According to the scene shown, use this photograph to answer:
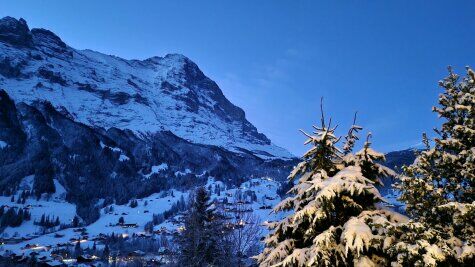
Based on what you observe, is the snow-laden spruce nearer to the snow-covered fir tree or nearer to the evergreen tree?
the snow-covered fir tree

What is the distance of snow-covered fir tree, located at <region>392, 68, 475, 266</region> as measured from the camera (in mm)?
8359

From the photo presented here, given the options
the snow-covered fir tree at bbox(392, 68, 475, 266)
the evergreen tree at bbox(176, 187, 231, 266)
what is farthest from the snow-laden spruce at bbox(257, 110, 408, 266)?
the evergreen tree at bbox(176, 187, 231, 266)

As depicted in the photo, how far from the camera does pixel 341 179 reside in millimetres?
9891

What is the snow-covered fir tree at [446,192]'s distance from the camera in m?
8.36

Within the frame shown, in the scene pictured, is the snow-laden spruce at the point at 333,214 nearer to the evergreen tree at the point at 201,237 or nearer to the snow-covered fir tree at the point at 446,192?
the snow-covered fir tree at the point at 446,192

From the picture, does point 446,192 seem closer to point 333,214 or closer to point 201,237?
point 333,214

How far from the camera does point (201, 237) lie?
113 ft

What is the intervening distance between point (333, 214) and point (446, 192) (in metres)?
2.83

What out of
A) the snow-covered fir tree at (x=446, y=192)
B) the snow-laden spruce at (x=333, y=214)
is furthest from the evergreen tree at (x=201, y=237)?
the snow-covered fir tree at (x=446, y=192)

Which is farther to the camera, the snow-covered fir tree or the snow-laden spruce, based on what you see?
the snow-laden spruce

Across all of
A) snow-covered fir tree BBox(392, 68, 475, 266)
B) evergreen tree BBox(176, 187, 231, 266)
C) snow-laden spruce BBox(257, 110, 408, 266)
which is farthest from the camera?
→ evergreen tree BBox(176, 187, 231, 266)

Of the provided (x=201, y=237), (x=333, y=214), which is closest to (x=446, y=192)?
(x=333, y=214)

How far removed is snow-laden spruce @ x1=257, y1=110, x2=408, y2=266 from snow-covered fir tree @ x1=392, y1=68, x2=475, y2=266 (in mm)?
590

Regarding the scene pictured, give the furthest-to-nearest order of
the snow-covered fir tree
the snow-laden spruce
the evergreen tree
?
the evergreen tree, the snow-laden spruce, the snow-covered fir tree
